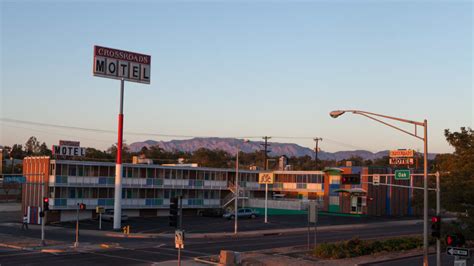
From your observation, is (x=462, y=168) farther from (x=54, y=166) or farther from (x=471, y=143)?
(x=54, y=166)

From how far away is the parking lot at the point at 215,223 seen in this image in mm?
61263

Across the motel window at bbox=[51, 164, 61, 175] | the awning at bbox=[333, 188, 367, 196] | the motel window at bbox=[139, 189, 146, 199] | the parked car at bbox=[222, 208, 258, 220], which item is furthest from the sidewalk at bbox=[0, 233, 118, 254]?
the awning at bbox=[333, 188, 367, 196]

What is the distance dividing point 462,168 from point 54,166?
46706mm

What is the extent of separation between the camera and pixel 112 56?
62.4 meters

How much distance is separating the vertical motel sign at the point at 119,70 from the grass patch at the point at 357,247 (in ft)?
92.2

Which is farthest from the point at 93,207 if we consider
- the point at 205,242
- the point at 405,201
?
the point at 405,201

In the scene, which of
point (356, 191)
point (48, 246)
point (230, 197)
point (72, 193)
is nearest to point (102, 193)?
point (72, 193)

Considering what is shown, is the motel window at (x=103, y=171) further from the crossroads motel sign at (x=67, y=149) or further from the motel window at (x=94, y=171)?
the crossroads motel sign at (x=67, y=149)

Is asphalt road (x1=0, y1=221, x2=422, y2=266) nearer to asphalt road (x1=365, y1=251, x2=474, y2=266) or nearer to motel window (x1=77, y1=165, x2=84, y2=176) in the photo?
asphalt road (x1=365, y1=251, x2=474, y2=266)

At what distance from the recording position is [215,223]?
68125 mm

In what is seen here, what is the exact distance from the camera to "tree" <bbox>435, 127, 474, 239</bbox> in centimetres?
3394

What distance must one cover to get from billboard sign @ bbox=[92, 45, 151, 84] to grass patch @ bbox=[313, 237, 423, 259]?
109 feet

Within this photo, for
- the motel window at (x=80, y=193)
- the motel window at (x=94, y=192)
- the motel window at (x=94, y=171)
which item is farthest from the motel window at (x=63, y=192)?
the motel window at (x=94, y=171)

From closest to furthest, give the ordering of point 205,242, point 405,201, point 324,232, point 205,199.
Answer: point 205,242 < point 324,232 < point 205,199 < point 405,201
